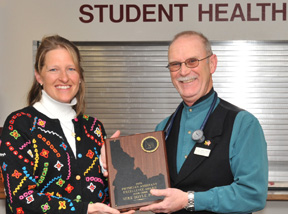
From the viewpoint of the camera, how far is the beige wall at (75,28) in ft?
14.0

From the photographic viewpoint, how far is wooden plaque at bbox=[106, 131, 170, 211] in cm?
204

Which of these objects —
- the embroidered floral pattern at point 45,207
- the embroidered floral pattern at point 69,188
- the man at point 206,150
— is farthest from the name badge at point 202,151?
the embroidered floral pattern at point 45,207

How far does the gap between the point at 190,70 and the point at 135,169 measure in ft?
1.77

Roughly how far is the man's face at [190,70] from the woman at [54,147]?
1.59 feet

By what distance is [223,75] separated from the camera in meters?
4.39

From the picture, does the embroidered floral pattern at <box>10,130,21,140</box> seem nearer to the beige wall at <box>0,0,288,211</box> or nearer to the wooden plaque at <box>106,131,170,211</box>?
the wooden plaque at <box>106,131,170,211</box>

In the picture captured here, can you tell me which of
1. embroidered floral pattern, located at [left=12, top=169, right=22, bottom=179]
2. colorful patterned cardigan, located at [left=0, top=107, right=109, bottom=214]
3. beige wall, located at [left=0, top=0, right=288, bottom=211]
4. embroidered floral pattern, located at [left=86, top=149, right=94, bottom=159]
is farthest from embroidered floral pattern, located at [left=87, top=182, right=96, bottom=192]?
beige wall, located at [left=0, top=0, right=288, bottom=211]

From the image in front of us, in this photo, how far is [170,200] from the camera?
1.97 m

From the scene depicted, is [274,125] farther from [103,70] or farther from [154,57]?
[103,70]

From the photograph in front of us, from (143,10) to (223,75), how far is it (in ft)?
3.26

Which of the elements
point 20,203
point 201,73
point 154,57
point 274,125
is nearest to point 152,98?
point 154,57

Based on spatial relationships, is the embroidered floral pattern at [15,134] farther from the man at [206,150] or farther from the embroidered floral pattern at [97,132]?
the man at [206,150]

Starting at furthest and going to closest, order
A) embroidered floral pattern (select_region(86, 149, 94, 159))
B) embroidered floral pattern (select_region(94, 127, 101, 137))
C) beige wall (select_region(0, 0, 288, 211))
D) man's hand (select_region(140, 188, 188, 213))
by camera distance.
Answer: beige wall (select_region(0, 0, 288, 211)) → embroidered floral pattern (select_region(94, 127, 101, 137)) → embroidered floral pattern (select_region(86, 149, 94, 159)) → man's hand (select_region(140, 188, 188, 213))

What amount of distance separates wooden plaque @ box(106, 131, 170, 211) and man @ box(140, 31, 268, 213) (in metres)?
0.07
